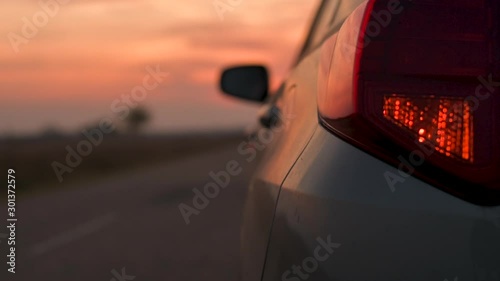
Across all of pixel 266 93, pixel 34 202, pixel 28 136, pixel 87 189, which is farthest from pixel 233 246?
pixel 28 136

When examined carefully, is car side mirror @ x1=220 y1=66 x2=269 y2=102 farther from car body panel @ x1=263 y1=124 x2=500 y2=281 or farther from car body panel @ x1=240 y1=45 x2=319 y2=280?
car body panel @ x1=263 y1=124 x2=500 y2=281

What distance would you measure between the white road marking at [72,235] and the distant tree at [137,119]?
8268cm

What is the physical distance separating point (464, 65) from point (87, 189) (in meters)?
23.4

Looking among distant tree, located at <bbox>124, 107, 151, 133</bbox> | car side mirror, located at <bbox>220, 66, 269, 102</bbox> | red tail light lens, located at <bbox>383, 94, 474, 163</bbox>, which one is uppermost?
distant tree, located at <bbox>124, 107, 151, 133</bbox>

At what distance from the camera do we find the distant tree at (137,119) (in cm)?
9966

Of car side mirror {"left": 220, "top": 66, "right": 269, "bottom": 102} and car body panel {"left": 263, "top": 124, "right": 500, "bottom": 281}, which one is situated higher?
car side mirror {"left": 220, "top": 66, "right": 269, "bottom": 102}

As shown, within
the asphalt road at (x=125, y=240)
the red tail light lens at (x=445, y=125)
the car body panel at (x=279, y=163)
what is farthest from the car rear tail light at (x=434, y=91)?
the asphalt road at (x=125, y=240)

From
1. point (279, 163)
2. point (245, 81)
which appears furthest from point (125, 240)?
point (279, 163)

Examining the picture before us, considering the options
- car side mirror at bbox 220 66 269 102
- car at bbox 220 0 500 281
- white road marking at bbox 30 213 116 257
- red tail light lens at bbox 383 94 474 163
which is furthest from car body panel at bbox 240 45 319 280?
white road marking at bbox 30 213 116 257

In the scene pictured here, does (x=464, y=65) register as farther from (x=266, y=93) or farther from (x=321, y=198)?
(x=266, y=93)

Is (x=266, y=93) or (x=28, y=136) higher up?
(x=28, y=136)

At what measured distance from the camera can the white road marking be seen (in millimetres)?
11047

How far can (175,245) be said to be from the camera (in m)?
10.8

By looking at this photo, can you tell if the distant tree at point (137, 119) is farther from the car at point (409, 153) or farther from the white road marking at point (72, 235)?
the car at point (409, 153)
